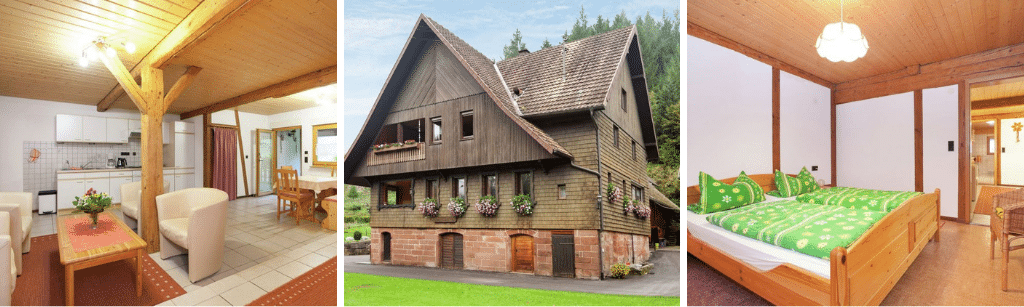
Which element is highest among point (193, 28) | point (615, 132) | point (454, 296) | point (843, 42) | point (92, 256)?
point (193, 28)

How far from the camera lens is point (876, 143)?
3064 millimetres

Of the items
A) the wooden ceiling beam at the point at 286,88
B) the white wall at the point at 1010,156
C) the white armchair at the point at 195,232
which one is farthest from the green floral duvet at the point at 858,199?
the white wall at the point at 1010,156

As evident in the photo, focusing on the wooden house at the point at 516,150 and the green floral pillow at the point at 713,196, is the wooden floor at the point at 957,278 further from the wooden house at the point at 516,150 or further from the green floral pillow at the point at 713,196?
the wooden house at the point at 516,150

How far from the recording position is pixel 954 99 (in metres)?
2.97

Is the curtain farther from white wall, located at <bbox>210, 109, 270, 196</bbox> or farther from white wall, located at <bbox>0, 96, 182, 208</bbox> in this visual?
white wall, located at <bbox>0, 96, 182, 208</bbox>

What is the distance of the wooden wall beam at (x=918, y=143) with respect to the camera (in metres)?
3.05

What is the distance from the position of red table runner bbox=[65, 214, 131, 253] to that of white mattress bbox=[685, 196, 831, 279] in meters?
3.62

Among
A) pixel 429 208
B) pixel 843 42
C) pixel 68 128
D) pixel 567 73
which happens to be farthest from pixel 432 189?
pixel 68 128

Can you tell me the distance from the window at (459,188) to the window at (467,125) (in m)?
0.19

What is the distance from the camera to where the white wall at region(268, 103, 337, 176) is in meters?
2.07

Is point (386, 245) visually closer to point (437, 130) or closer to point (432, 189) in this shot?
point (432, 189)

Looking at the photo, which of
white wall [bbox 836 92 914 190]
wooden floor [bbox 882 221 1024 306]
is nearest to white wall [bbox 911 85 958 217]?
white wall [bbox 836 92 914 190]

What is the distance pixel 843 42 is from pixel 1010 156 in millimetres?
7603

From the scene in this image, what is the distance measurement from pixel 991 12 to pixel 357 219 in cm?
460
